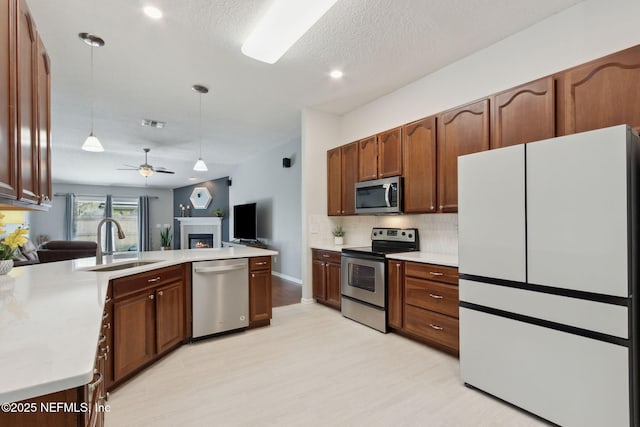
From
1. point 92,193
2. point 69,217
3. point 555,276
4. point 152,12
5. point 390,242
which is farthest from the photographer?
point 92,193

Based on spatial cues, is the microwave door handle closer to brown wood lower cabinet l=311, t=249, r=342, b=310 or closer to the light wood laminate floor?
brown wood lower cabinet l=311, t=249, r=342, b=310

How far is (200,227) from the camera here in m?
9.88

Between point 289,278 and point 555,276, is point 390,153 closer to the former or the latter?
point 555,276

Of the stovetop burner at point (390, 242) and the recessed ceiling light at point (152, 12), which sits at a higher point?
the recessed ceiling light at point (152, 12)

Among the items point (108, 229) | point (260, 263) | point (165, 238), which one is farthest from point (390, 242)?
point (108, 229)

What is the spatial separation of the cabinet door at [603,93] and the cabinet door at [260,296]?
3037mm

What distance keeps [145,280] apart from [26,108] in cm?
142

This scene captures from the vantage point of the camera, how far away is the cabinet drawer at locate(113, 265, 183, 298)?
7.14ft

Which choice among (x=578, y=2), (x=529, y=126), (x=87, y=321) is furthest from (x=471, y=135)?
(x=87, y=321)

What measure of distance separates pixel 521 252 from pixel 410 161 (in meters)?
1.63

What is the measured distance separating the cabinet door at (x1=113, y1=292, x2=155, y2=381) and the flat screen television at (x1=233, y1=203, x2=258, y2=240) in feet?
15.0

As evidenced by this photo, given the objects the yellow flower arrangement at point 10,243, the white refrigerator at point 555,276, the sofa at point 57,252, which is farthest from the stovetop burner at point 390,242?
the sofa at point 57,252

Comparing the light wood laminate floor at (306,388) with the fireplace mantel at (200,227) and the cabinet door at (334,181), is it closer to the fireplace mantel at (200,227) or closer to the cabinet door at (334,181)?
the cabinet door at (334,181)

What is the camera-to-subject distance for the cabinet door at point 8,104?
1.20m
